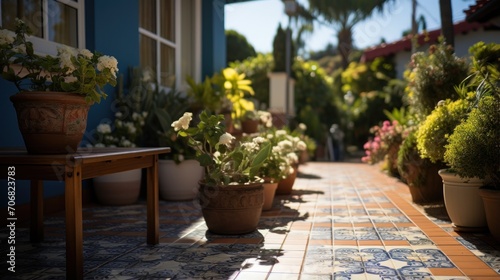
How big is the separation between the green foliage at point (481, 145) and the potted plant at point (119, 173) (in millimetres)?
3308

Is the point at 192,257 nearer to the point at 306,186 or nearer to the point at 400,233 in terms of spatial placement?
the point at 400,233

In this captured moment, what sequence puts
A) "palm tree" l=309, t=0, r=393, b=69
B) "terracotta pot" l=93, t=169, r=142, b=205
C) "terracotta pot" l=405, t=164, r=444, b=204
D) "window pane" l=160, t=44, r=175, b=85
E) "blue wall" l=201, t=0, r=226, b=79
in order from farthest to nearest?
"palm tree" l=309, t=0, r=393, b=69
"blue wall" l=201, t=0, r=226, b=79
"window pane" l=160, t=44, r=175, b=85
"terracotta pot" l=93, t=169, r=142, b=205
"terracotta pot" l=405, t=164, r=444, b=204

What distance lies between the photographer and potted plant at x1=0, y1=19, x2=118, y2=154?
95.2 inches

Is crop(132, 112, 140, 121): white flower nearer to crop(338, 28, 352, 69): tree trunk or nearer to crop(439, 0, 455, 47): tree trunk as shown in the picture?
crop(439, 0, 455, 47): tree trunk

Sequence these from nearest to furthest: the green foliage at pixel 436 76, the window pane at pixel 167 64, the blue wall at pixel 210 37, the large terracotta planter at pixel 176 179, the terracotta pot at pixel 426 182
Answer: the terracotta pot at pixel 426 182
the green foliage at pixel 436 76
the large terracotta planter at pixel 176 179
the window pane at pixel 167 64
the blue wall at pixel 210 37

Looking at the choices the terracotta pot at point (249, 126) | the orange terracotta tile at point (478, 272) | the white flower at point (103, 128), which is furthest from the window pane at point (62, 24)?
the orange terracotta tile at point (478, 272)

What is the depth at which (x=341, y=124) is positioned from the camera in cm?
1619

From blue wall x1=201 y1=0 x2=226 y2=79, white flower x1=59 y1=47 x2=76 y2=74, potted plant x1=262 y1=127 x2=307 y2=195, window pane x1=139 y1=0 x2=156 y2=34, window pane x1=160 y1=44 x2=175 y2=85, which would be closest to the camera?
white flower x1=59 y1=47 x2=76 y2=74

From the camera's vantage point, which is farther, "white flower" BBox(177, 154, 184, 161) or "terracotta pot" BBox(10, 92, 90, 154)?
"white flower" BBox(177, 154, 184, 161)

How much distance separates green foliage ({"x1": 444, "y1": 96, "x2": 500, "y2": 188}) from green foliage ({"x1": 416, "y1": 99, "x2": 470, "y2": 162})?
699 mm

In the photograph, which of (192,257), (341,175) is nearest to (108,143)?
(192,257)

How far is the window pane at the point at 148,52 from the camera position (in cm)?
598

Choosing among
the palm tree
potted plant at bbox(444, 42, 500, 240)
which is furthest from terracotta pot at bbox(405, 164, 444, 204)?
the palm tree

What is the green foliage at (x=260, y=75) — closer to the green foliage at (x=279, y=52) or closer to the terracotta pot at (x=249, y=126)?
the green foliage at (x=279, y=52)
